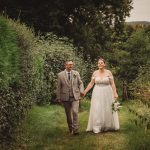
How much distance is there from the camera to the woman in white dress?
16.5 m

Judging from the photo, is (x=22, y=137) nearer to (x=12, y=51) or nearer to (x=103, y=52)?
(x=12, y=51)

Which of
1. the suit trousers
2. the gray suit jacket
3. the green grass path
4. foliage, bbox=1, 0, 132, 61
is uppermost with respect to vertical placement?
foliage, bbox=1, 0, 132, 61

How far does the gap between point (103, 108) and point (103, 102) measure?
182 millimetres

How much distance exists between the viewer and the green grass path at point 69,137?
13141 mm

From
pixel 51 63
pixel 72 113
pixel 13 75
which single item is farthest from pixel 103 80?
pixel 51 63

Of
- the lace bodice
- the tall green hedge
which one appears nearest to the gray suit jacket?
the lace bodice

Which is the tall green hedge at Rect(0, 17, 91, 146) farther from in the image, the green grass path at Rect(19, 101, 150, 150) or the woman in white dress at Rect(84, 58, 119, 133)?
the woman in white dress at Rect(84, 58, 119, 133)

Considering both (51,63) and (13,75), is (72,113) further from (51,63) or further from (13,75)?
(51,63)

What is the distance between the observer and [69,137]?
15.0m

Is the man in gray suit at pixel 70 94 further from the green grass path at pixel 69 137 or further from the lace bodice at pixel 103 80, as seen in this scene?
the lace bodice at pixel 103 80

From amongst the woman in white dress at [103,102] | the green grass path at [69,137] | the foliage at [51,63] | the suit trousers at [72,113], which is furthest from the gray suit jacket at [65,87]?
the foliage at [51,63]

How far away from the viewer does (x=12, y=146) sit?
488 inches

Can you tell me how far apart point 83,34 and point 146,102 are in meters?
21.7

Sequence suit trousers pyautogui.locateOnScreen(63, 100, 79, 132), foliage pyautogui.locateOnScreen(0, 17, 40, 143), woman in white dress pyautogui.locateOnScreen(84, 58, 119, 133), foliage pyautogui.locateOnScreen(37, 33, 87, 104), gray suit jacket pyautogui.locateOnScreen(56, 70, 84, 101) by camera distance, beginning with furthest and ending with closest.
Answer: foliage pyautogui.locateOnScreen(37, 33, 87, 104) < woman in white dress pyautogui.locateOnScreen(84, 58, 119, 133) < gray suit jacket pyautogui.locateOnScreen(56, 70, 84, 101) < suit trousers pyautogui.locateOnScreen(63, 100, 79, 132) < foliage pyautogui.locateOnScreen(0, 17, 40, 143)
